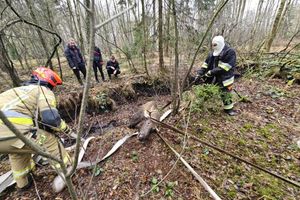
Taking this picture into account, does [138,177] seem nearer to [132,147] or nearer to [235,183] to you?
[132,147]

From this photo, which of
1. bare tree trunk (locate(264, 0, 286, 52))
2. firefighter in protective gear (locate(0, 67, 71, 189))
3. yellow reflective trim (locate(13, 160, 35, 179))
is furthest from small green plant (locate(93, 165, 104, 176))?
bare tree trunk (locate(264, 0, 286, 52))

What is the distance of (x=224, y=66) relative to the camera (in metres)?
3.83

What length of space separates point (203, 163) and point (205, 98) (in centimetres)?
168

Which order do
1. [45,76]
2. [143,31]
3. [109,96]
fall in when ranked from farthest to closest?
[143,31]
[109,96]
[45,76]

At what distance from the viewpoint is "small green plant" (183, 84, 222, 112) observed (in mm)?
3795

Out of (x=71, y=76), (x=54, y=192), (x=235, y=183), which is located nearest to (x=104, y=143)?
(x=54, y=192)

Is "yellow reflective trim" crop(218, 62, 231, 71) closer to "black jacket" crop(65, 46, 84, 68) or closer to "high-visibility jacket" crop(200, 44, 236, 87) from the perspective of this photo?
"high-visibility jacket" crop(200, 44, 236, 87)

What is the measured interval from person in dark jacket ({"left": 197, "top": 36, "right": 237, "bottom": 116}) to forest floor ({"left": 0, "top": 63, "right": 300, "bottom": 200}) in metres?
0.48

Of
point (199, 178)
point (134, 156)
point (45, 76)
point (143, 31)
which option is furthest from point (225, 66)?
point (143, 31)

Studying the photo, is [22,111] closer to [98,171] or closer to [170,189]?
[98,171]

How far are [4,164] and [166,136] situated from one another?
3.82 metres

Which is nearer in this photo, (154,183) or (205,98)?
Answer: (154,183)

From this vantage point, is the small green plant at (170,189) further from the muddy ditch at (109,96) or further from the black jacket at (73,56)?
the black jacket at (73,56)

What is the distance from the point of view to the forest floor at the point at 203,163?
8.10ft
